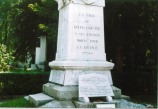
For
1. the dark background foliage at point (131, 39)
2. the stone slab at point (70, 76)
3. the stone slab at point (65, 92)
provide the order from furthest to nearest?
the dark background foliage at point (131, 39) < the stone slab at point (70, 76) < the stone slab at point (65, 92)

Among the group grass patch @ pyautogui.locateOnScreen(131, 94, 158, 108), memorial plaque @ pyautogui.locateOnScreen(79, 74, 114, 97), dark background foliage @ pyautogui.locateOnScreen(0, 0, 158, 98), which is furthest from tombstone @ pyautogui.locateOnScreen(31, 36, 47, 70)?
memorial plaque @ pyautogui.locateOnScreen(79, 74, 114, 97)

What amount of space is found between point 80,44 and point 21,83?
20.3ft

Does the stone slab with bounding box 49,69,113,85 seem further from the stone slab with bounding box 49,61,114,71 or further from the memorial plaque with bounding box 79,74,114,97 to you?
the memorial plaque with bounding box 79,74,114,97

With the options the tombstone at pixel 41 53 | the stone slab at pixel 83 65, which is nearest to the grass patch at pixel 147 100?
the stone slab at pixel 83 65

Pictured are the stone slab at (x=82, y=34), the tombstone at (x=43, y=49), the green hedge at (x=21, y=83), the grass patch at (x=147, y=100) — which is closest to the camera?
the stone slab at (x=82, y=34)

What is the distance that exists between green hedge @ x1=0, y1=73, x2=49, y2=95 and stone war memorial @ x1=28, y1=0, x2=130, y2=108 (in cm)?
485

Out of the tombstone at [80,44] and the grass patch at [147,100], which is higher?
the tombstone at [80,44]

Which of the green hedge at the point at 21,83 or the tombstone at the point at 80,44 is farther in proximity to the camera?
the green hedge at the point at 21,83

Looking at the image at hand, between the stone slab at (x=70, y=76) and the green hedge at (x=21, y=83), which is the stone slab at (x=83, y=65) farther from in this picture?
the green hedge at (x=21, y=83)

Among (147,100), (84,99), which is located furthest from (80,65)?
(147,100)

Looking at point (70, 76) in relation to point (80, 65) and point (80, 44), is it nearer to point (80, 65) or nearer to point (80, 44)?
point (80, 65)

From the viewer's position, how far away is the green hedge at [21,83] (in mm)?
12555

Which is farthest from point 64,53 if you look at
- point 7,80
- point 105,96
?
point 7,80

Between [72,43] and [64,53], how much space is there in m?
0.40
